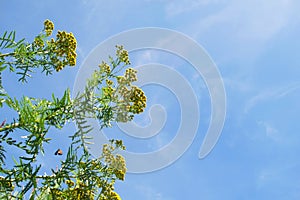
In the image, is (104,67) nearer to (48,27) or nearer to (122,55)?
(122,55)

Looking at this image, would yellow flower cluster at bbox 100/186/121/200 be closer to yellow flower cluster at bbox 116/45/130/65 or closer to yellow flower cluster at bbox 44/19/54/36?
yellow flower cluster at bbox 116/45/130/65

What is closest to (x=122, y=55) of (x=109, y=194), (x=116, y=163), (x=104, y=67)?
(x=104, y=67)

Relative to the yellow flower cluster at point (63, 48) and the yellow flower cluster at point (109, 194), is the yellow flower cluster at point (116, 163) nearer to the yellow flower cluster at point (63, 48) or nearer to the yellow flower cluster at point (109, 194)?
the yellow flower cluster at point (109, 194)

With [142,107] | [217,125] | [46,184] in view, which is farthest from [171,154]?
[46,184]

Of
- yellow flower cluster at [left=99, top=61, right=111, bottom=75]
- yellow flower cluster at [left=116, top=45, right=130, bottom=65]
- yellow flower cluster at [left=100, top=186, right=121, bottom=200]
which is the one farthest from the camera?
yellow flower cluster at [left=116, top=45, right=130, bottom=65]

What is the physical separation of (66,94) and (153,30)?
3339mm

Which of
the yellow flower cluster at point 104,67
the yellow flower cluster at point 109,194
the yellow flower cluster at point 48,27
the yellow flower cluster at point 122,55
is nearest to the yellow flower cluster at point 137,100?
the yellow flower cluster at point 104,67

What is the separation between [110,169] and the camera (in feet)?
13.3

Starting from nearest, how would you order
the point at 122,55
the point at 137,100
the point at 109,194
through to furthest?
the point at 109,194 → the point at 137,100 → the point at 122,55

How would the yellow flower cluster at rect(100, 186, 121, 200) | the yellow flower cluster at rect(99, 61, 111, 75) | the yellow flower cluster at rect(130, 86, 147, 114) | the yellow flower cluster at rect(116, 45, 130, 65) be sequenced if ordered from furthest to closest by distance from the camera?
the yellow flower cluster at rect(116, 45, 130, 65), the yellow flower cluster at rect(99, 61, 111, 75), the yellow flower cluster at rect(130, 86, 147, 114), the yellow flower cluster at rect(100, 186, 121, 200)

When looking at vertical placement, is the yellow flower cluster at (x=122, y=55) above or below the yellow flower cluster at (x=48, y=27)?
below

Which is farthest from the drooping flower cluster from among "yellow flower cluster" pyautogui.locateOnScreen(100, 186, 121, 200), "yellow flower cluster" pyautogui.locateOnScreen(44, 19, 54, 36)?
"yellow flower cluster" pyautogui.locateOnScreen(100, 186, 121, 200)

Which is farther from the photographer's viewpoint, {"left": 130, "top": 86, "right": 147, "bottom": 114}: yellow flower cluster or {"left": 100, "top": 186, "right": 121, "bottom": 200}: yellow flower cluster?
{"left": 130, "top": 86, "right": 147, "bottom": 114}: yellow flower cluster

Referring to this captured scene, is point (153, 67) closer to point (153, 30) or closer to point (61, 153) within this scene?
point (153, 30)
